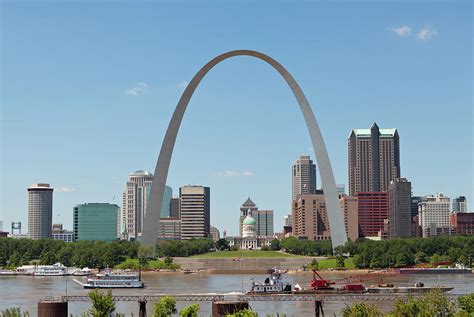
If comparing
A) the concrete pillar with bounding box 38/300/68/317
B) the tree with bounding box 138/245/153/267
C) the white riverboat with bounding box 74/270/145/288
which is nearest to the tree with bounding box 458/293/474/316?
the concrete pillar with bounding box 38/300/68/317

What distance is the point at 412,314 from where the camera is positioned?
35.3 metres

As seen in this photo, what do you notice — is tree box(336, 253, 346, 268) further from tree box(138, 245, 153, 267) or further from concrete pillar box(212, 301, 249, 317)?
concrete pillar box(212, 301, 249, 317)

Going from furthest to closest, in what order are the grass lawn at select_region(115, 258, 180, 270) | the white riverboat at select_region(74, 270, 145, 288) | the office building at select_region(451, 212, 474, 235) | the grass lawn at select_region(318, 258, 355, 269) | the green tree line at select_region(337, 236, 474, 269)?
1. the office building at select_region(451, 212, 474, 235)
2. the grass lawn at select_region(318, 258, 355, 269)
3. the grass lawn at select_region(115, 258, 180, 270)
4. the green tree line at select_region(337, 236, 474, 269)
5. the white riverboat at select_region(74, 270, 145, 288)

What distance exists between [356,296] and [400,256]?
61.4 meters

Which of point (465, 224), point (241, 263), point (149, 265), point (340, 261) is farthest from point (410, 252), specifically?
point (465, 224)

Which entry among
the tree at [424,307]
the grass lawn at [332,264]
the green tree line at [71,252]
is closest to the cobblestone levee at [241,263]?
the grass lawn at [332,264]

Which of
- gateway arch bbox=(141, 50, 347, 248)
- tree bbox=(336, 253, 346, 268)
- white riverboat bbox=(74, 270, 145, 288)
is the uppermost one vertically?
gateway arch bbox=(141, 50, 347, 248)

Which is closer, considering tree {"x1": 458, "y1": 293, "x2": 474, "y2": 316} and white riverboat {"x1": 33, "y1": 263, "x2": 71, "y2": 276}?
tree {"x1": 458, "y1": 293, "x2": 474, "y2": 316}

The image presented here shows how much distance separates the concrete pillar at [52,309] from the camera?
42.2 m

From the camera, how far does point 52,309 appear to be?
139ft

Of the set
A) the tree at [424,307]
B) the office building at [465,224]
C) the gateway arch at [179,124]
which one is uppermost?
the gateway arch at [179,124]

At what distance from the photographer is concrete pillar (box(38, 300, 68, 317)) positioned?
1663 inches

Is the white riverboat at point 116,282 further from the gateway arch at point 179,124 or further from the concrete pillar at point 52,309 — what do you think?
the concrete pillar at point 52,309

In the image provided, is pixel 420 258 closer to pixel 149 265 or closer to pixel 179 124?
pixel 149 265
